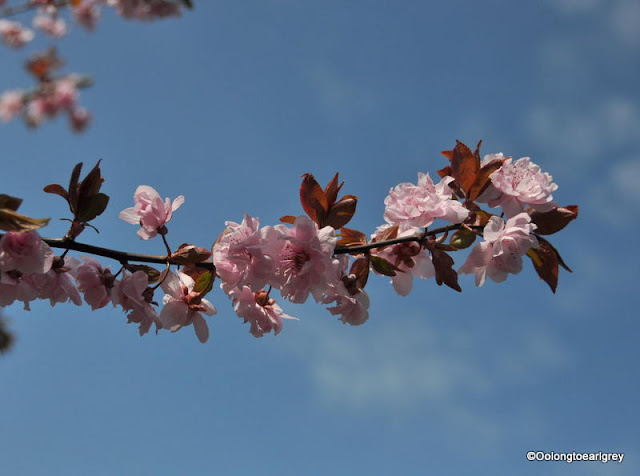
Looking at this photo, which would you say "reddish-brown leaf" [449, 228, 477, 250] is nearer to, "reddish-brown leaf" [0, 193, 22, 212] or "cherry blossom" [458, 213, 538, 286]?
"cherry blossom" [458, 213, 538, 286]

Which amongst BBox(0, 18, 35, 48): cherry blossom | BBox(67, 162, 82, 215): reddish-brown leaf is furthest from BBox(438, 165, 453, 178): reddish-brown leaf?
BBox(0, 18, 35, 48): cherry blossom

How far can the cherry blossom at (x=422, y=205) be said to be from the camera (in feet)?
4.05

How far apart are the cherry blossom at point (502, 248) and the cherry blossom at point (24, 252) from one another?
88cm

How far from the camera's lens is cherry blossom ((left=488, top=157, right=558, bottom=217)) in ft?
4.12

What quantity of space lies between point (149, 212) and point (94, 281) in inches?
7.5

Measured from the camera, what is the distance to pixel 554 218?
49.3 inches

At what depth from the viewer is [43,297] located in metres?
1.17

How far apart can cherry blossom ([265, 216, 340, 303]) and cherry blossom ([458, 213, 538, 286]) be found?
337 mm

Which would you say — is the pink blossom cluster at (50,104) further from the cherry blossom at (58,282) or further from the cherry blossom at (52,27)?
the cherry blossom at (58,282)

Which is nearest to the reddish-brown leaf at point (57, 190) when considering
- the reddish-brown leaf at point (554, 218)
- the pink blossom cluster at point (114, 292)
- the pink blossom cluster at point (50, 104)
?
the pink blossom cluster at point (114, 292)

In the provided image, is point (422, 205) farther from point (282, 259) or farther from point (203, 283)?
point (203, 283)

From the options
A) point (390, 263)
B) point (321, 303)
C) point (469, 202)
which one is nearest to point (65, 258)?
point (321, 303)

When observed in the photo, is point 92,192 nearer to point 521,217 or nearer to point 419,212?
point 419,212

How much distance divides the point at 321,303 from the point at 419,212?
1.00 feet
